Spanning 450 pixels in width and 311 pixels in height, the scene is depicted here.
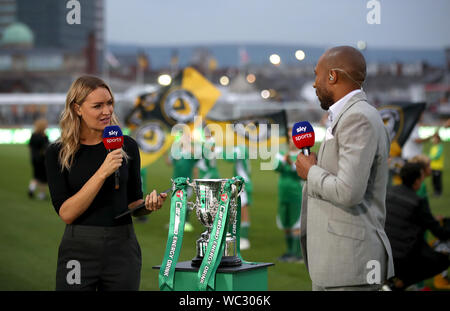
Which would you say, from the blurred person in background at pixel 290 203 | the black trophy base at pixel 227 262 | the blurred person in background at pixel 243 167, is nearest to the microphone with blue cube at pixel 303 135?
the black trophy base at pixel 227 262

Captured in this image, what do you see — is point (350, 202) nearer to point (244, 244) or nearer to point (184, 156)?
point (244, 244)

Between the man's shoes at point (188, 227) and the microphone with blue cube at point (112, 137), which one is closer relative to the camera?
the microphone with blue cube at point (112, 137)

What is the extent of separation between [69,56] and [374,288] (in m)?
115

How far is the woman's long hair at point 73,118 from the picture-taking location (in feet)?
12.6

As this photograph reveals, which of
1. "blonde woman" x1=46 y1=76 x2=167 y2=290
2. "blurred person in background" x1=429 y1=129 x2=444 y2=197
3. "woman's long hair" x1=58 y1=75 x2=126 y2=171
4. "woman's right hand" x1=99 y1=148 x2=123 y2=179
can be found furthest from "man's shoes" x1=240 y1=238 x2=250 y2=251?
"blurred person in background" x1=429 y1=129 x2=444 y2=197

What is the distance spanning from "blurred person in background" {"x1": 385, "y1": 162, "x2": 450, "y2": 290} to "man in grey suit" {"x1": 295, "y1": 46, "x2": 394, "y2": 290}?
11.5ft

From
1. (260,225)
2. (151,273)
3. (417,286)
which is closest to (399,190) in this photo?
(417,286)

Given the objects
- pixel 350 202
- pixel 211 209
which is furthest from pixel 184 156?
pixel 350 202

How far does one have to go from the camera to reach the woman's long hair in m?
3.83

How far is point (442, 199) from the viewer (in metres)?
17.3

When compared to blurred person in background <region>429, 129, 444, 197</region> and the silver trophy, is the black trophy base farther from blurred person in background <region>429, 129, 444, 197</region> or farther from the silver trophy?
blurred person in background <region>429, 129, 444, 197</region>

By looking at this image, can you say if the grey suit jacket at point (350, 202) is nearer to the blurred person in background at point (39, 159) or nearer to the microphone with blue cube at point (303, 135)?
the microphone with blue cube at point (303, 135)

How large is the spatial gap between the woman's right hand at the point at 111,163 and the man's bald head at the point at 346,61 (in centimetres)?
121
